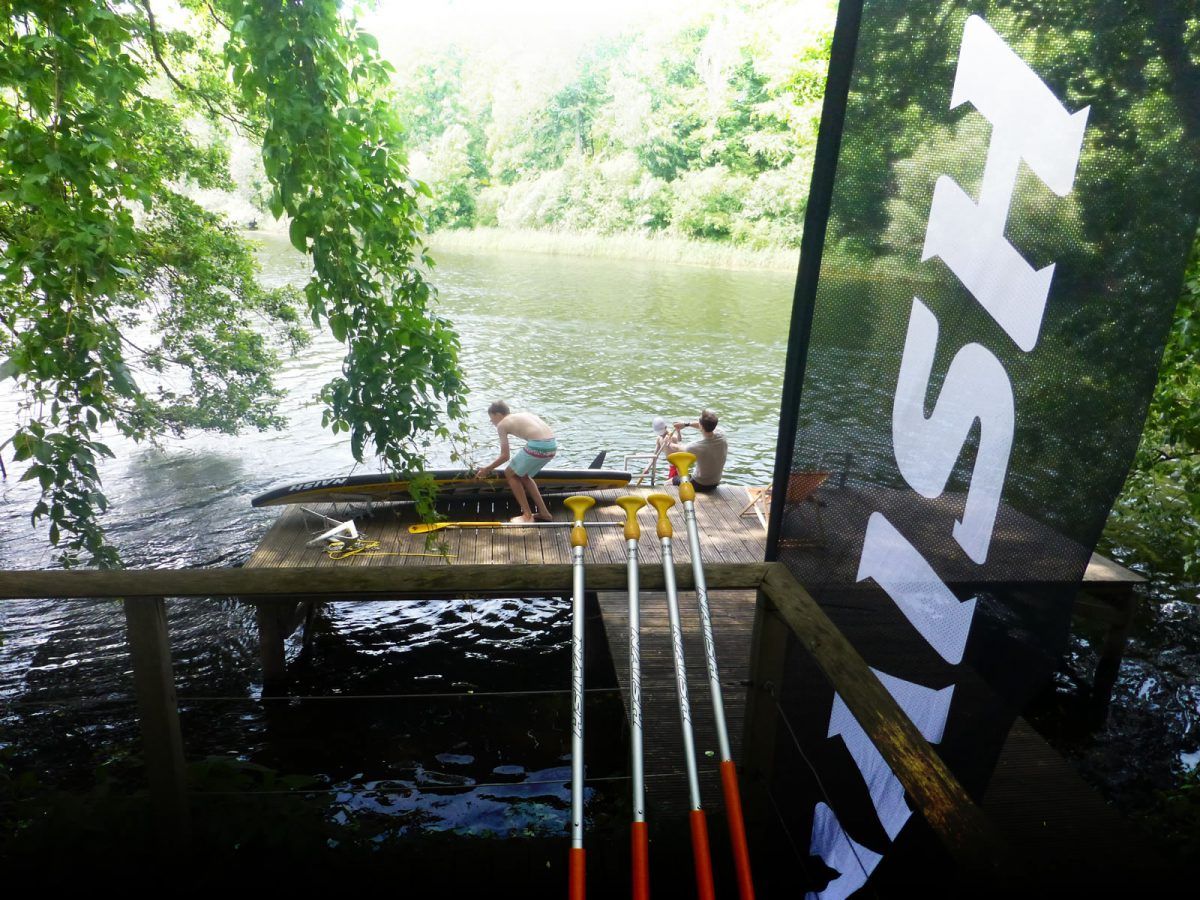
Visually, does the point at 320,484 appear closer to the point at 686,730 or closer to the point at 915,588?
the point at 686,730

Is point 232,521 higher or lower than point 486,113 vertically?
lower

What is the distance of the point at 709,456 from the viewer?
Answer: 6.80 metres

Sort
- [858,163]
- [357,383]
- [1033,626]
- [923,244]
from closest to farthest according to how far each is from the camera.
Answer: [1033,626] → [923,244] → [858,163] → [357,383]

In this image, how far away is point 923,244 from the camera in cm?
149

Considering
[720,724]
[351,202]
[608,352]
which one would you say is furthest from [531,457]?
[608,352]

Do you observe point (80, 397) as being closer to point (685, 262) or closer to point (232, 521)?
point (232, 521)

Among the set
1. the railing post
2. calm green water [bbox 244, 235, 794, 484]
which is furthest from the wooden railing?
calm green water [bbox 244, 235, 794, 484]

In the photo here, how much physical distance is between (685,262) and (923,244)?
82.6 feet

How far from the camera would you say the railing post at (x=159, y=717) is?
1.72 metres

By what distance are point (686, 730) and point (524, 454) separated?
4.46m

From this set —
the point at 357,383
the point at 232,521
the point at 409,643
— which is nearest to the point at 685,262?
the point at 232,521

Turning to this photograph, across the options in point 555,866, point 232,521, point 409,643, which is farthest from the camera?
point 232,521

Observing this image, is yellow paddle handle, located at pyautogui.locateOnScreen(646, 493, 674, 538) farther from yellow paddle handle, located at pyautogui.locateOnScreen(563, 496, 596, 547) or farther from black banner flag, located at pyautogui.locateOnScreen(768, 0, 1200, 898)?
black banner flag, located at pyautogui.locateOnScreen(768, 0, 1200, 898)

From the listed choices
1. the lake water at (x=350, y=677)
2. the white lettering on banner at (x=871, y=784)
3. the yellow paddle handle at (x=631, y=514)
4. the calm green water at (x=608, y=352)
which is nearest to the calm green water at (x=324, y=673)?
the lake water at (x=350, y=677)
